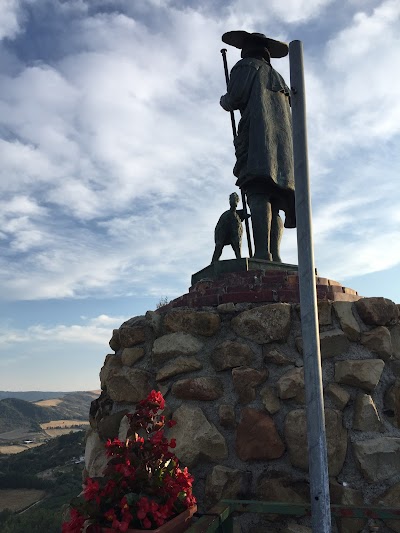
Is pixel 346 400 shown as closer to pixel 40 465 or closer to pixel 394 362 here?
pixel 394 362

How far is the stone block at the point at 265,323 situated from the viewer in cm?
309

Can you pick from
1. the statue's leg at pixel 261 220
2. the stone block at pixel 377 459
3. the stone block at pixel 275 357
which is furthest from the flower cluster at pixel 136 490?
the statue's leg at pixel 261 220

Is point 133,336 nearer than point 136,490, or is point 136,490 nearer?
point 136,490

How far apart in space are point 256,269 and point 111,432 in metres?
1.59

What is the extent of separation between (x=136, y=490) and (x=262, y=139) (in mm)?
3197

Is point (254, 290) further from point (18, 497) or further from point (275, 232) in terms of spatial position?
point (18, 497)

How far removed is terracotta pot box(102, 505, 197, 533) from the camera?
1.70 m

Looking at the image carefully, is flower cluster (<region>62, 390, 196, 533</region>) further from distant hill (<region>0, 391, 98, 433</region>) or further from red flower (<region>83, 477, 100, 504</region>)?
distant hill (<region>0, 391, 98, 433</region>)

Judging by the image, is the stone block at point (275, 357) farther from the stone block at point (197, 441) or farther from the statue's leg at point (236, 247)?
the statue's leg at point (236, 247)

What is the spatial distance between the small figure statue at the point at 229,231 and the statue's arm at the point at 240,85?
3.09 feet

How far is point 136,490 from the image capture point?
1880 mm

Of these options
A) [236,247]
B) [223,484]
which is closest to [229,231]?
[236,247]

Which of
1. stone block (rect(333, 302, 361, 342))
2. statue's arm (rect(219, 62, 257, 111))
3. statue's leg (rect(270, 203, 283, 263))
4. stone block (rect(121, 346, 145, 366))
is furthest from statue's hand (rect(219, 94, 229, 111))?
stone block (rect(121, 346, 145, 366))

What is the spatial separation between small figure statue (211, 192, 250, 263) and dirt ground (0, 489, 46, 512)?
28499 mm
